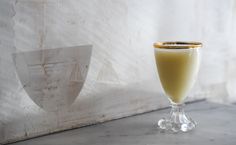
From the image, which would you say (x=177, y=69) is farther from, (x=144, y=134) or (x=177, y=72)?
(x=144, y=134)

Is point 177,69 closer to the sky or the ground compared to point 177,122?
closer to the sky

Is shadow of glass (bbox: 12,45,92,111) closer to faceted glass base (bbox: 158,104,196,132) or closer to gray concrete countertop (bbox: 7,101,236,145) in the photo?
gray concrete countertop (bbox: 7,101,236,145)

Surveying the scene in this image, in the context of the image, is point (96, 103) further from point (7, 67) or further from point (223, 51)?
point (223, 51)

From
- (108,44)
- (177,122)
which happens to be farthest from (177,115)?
(108,44)

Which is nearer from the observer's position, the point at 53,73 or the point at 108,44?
the point at 53,73

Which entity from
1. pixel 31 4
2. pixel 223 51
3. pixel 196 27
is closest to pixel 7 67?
pixel 31 4

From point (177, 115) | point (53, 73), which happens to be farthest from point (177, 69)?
point (53, 73)
